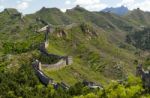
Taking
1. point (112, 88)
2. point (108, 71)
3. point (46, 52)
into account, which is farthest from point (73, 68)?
point (112, 88)

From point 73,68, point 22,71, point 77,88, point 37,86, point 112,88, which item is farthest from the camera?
point 73,68

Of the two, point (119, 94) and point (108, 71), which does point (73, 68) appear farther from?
point (119, 94)

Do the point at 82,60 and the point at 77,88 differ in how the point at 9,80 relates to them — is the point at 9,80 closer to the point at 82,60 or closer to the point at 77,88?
the point at 77,88

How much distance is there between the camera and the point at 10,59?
171m

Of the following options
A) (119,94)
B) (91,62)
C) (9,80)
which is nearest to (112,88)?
(119,94)

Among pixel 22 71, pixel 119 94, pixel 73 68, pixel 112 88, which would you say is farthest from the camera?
pixel 73 68

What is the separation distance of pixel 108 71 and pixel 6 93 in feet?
233

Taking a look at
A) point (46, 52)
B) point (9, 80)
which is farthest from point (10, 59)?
point (9, 80)

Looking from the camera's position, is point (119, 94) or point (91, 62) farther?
point (91, 62)

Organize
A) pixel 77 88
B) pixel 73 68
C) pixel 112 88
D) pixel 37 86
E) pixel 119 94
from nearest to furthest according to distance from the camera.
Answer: pixel 119 94, pixel 112 88, pixel 77 88, pixel 37 86, pixel 73 68

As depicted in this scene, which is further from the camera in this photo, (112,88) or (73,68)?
(73,68)

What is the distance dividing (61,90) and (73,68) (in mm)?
37328

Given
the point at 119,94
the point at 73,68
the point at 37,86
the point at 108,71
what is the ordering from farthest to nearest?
the point at 108,71, the point at 73,68, the point at 37,86, the point at 119,94

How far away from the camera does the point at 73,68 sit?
171m
